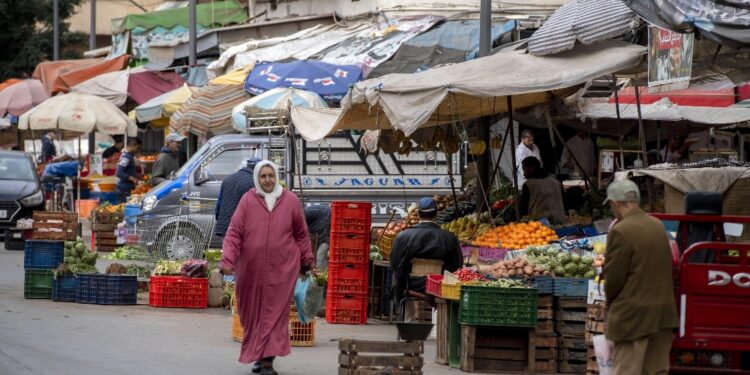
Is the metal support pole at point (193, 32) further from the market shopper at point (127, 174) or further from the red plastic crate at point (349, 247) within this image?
the red plastic crate at point (349, 247)

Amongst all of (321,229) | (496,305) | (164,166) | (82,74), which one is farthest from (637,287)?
(82,74)

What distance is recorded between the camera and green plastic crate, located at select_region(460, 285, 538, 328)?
1200cm

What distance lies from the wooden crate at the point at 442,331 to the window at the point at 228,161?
10374 mm

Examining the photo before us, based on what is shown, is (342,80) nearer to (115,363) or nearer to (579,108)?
(579,108)

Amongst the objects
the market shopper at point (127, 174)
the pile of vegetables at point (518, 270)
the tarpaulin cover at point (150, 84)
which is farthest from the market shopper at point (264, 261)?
the tarpaulin cover at point (150, 84)

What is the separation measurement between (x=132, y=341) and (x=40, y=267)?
14.0 feet

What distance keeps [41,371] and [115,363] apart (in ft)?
2.62

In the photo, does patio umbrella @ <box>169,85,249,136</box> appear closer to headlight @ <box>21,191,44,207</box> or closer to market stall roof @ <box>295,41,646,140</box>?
headlight @ <box>21,191,44,207</box>

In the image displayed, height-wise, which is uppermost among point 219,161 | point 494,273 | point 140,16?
point 140,16

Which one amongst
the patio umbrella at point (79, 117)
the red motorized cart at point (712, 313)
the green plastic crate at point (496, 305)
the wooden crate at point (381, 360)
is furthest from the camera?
the patio umbrella at point (79, 117)

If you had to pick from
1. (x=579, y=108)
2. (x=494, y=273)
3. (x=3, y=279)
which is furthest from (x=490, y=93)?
(x=3, y=279)

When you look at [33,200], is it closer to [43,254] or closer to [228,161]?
[228,161]

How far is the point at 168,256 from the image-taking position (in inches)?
734

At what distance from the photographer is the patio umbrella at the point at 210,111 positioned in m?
26.8
